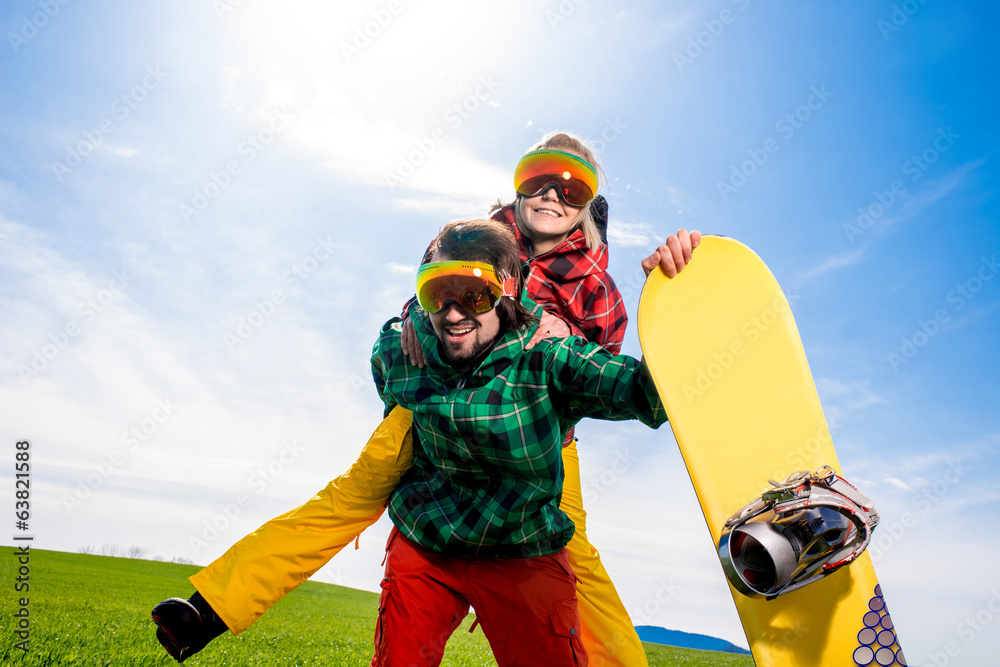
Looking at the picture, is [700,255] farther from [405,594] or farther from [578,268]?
[405,594]

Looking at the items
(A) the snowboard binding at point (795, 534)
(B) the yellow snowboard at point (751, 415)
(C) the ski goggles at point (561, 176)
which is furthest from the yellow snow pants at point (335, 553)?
(C) the ski goggles at point (561, 176)

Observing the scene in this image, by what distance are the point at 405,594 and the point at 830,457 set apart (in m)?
1.72

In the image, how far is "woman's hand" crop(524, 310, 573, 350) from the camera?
7.47ft

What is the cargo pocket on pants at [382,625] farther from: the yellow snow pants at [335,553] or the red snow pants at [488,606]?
the yellow snow pants at [335,553]

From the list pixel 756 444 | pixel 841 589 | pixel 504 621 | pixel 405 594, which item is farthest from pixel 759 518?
pixel 405 594

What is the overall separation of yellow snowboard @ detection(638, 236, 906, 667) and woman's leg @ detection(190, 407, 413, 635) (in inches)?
43.1

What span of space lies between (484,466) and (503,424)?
23cm

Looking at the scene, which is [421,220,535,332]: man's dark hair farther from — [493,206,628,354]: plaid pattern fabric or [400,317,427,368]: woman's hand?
[493,206,628,354]: plaid pattern fabric

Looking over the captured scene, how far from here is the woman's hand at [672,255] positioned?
2494mm

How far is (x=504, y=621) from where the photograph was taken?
2318mm

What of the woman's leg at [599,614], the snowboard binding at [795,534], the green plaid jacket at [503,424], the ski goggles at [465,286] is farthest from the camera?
the woman's leg at [599,614]

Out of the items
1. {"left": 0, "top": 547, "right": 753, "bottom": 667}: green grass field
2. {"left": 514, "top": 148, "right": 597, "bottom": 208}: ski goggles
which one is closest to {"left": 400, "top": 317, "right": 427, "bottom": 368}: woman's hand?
{"left": 514, "top": 148, "right": 597, "bottom": 208}: ski goggles

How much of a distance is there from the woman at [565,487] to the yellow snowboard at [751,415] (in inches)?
9.4

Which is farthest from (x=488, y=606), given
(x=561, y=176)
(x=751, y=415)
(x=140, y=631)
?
(x=140, y=631)
